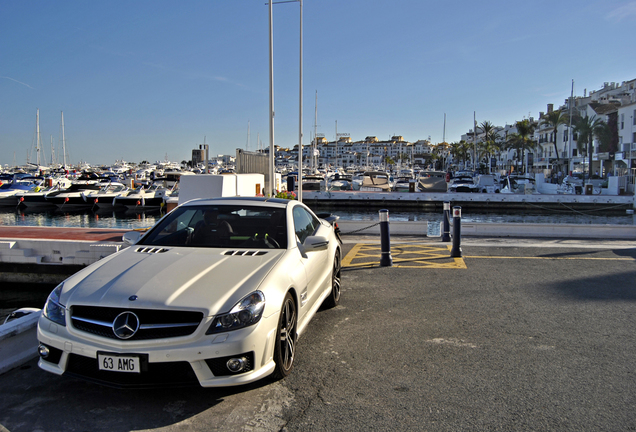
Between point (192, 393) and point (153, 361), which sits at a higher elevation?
point (153, 361)

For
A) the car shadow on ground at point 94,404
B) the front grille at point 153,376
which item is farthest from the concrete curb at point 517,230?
the front grille at point 153,376

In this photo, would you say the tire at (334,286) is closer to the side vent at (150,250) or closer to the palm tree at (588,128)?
the side vent at (150,250)

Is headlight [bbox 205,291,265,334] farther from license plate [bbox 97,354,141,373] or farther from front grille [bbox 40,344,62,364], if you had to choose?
front grille [bbox 40,344,62,364]

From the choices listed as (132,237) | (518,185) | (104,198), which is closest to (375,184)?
(518,185)

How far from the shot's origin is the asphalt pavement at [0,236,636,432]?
354 centimetres

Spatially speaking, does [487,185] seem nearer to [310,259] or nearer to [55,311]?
[310,259]

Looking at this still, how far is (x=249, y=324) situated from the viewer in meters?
3.71

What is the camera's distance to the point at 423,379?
4273mm

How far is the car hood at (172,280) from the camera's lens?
3.71 metres

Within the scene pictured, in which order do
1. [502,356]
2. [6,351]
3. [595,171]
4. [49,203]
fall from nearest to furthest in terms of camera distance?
[6,351] < [502,356] < [49,203] < [595,171]

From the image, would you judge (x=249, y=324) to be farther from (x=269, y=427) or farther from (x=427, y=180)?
(x=427, y=180)

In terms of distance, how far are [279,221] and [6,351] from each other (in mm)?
2858

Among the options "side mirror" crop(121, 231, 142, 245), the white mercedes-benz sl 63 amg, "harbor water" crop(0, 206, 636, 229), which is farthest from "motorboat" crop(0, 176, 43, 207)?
the white mercedes-benz sl 63 amg

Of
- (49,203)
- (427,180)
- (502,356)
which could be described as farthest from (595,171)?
(502,356)
